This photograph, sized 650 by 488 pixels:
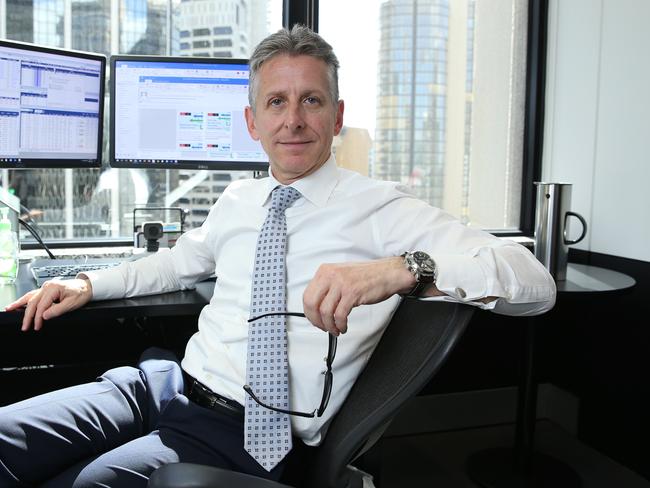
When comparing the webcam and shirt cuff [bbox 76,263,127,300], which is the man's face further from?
the webcam

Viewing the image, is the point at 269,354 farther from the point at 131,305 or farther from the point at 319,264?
the point at 131,305

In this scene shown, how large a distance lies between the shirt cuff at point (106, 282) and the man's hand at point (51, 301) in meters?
0.02

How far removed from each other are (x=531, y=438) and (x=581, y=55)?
1.51 meters

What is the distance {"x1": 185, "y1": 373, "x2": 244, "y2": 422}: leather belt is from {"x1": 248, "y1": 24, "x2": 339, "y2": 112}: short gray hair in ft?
2.19

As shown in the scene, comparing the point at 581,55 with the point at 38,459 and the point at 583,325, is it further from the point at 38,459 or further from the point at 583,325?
the point at 38,459

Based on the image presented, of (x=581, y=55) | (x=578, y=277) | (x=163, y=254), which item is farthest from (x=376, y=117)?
(x=163, y=254)

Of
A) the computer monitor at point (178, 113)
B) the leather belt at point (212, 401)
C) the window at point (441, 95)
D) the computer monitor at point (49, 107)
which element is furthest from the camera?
the window at point (441, 95)

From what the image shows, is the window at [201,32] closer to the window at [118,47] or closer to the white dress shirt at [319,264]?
the window at [118,47]

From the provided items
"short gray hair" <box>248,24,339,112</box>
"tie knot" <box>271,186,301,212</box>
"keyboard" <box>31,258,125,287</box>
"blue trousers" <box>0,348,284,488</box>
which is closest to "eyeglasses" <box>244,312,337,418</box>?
"blue trousers" <box>0,348,284,488</box>

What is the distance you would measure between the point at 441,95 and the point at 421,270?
1.92 meters

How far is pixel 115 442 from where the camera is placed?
4.24ft

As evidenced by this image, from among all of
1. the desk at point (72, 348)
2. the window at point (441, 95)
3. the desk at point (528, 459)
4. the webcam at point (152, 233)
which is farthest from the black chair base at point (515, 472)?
the webcam at point (152, 233)

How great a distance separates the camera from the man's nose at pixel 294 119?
1.39m

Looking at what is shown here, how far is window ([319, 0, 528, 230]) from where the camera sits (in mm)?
2639
